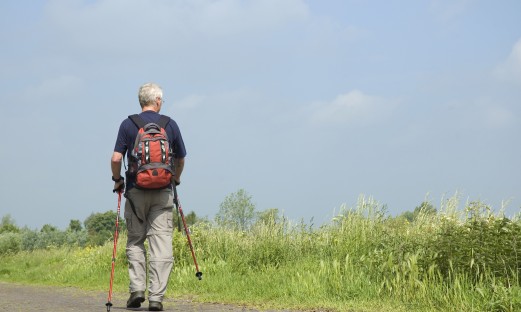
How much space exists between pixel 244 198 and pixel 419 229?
5175cm

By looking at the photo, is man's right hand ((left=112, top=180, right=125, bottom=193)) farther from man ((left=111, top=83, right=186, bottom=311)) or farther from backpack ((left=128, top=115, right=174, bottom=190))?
backpack ((left=128, top=115, right=174, bottom=190))

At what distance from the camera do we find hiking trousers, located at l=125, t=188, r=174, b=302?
856cm

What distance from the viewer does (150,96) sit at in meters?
8.76

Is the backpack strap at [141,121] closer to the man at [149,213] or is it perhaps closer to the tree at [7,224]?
the man at [149,213]

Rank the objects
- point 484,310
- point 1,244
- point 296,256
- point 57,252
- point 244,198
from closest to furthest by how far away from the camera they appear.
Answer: point 484,310 → point 296,256 → point 57,252 → point 1,244 → point 244,198

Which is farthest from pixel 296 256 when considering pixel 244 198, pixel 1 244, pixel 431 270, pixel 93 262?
pixel 244 198

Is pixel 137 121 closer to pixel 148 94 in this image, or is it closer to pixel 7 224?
pixel 148 94

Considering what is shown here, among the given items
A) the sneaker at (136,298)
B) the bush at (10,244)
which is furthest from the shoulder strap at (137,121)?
the bush at (10,244)

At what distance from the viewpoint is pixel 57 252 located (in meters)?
25.2

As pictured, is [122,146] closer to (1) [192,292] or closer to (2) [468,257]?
(1) [192,292]

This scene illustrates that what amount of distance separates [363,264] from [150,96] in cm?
463

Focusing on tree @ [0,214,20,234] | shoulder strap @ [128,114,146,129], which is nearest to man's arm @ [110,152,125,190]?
shoulder strap @ [128,114,146,129]

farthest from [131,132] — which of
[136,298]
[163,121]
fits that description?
[136,298]

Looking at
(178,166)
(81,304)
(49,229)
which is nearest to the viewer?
(178,166)
